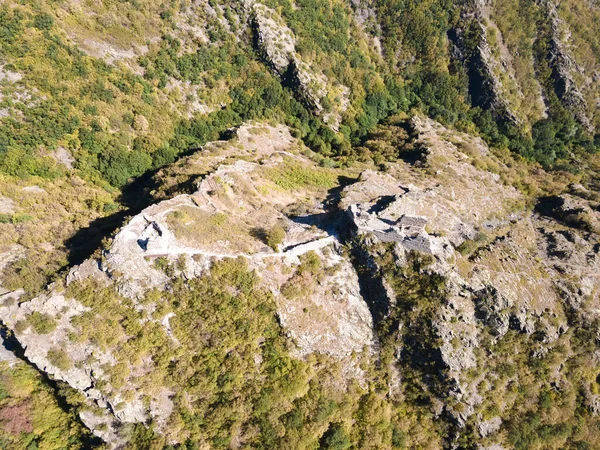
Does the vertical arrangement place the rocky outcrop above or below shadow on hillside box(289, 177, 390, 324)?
above

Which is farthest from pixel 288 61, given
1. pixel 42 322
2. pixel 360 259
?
pixel 42 322

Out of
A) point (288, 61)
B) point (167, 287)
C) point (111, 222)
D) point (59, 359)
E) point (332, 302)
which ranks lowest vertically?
point (59, 359)

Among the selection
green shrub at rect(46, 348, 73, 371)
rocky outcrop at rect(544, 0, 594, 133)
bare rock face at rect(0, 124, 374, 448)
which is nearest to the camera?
green shrub at rect(46, 348, 73, 371)

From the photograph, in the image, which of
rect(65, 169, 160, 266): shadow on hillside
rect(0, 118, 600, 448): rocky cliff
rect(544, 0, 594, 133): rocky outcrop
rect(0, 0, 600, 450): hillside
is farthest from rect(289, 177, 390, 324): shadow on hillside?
rect(544, 0, 594, 133): rocky outcrop

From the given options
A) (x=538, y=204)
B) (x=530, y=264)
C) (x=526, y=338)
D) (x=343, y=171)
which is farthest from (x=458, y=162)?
(x=526, y=338)

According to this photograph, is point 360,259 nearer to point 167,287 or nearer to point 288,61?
point 167,287

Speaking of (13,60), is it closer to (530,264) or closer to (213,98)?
(213,98)

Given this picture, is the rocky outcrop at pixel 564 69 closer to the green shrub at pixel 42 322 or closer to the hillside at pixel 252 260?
the hillside at pixel 252 260

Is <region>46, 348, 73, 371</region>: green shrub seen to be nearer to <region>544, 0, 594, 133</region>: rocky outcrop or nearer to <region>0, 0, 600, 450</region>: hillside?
<region>0, 0, 600, 450</region>: hillside
